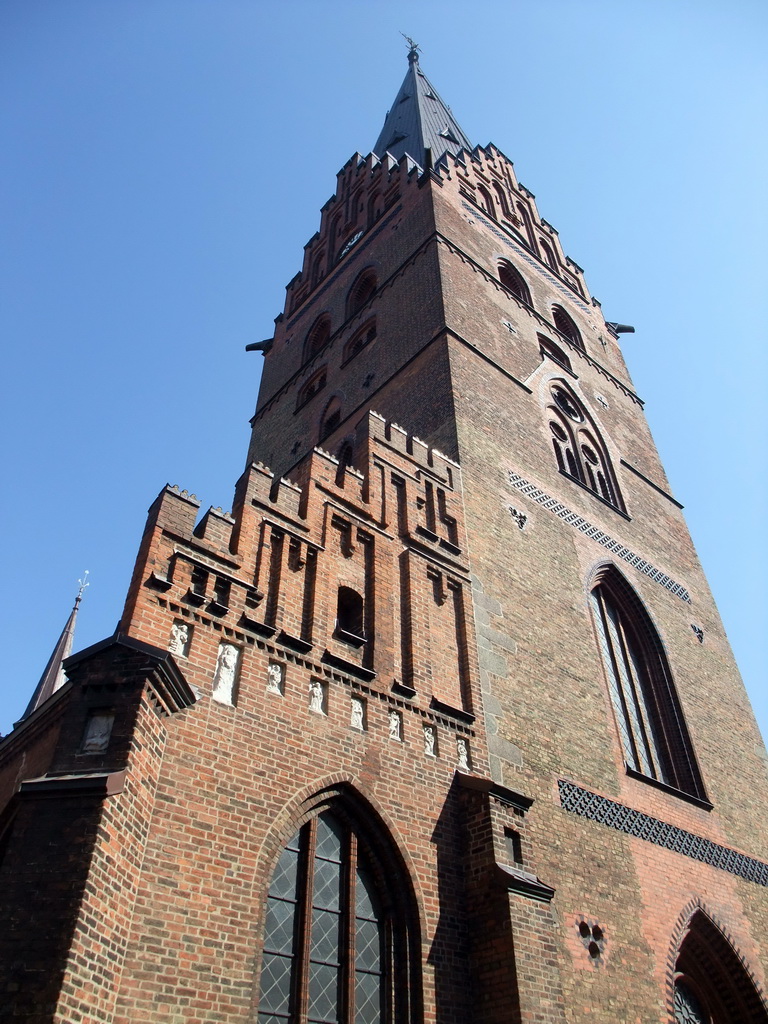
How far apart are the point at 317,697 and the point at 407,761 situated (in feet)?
3.42

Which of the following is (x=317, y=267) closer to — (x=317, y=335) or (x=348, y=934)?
(x=317, y=335)

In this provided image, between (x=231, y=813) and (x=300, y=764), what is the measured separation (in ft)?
2.61

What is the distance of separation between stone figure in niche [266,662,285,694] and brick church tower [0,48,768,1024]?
4 cm

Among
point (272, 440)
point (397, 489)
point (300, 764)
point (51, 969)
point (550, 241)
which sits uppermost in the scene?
point (550, 241)

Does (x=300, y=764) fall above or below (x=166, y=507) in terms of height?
below

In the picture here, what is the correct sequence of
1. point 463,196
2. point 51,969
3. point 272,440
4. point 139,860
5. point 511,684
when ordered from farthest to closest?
point 463,196, point 272,440, point 511,684, point 139,860, point 51,969

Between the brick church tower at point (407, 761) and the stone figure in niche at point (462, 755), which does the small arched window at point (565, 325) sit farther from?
Result: the stone figure in niche at point (462, 755)

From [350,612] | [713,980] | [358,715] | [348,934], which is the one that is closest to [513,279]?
[350,612]

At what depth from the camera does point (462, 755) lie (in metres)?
7.79

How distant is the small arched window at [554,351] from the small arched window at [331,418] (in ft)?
14.8

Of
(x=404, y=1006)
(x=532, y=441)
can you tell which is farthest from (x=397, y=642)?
(x=532, y=441)

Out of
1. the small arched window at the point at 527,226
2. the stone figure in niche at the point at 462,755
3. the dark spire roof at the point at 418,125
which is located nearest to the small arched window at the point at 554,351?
the small arched window at the point at 527,226

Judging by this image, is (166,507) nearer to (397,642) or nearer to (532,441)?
(397,642)

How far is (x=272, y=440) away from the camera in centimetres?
1812
